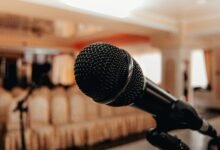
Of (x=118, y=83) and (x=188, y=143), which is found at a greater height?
(x=118, y=83)

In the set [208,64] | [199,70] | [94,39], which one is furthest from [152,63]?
[94,39]

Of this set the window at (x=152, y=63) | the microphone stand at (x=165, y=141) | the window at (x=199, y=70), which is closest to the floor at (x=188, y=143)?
the microphone stand at (x=165, y=141)

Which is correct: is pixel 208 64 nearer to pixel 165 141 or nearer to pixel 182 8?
pixel 182 8

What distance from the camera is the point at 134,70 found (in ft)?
1.97

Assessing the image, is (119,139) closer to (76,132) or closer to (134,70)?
(76,132)

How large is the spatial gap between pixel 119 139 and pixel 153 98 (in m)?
4.24

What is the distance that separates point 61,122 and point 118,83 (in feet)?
12.5

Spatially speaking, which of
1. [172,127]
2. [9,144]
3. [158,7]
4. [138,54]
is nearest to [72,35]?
[138,54]

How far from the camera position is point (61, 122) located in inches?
165

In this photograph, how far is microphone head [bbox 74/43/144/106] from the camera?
0.57m

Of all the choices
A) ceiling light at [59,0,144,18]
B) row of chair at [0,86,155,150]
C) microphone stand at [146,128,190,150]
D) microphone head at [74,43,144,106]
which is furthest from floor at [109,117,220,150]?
row of chair at [0,86,155,150]

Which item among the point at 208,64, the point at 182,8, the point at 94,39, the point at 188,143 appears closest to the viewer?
the point at 188,143

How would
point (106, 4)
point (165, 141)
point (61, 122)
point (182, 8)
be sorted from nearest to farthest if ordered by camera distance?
point (165, 141)
point (106, 4)
point (61, 122)
point (182, 8)

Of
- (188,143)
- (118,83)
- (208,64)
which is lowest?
(208,64)
